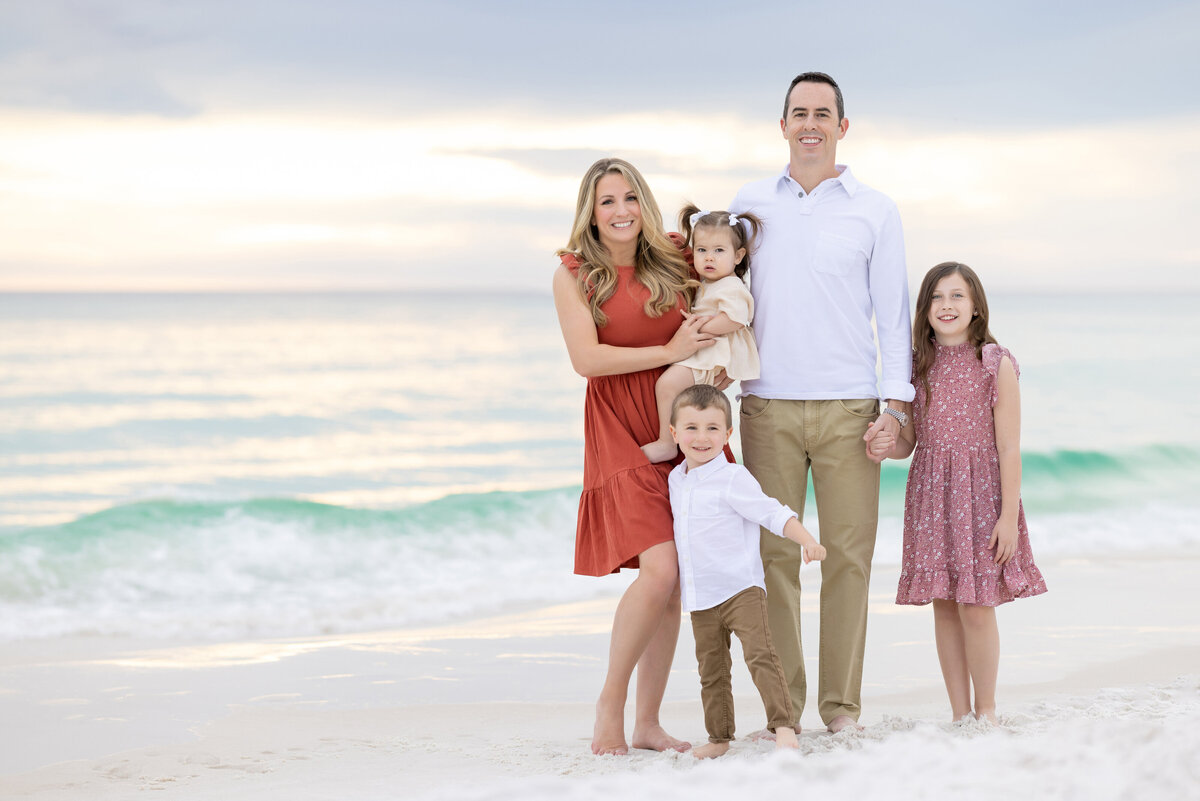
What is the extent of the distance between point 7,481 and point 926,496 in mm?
11685

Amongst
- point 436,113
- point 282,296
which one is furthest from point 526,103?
point 282,296

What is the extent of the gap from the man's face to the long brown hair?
1.77 ft

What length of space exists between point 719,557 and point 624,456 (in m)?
0.47

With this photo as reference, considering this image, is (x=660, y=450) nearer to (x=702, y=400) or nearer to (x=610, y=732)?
(x=702, y=400)

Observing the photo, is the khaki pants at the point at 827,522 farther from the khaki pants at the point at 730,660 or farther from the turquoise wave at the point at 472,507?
the turquoise wave at the point at 472,507

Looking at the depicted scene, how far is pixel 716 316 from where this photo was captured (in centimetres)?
347

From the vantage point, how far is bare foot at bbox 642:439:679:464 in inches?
139

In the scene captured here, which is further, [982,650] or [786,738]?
[982,650]

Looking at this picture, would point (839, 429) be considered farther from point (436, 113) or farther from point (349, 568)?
point (436, 113)

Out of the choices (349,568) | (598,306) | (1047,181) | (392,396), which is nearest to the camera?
(598,306)

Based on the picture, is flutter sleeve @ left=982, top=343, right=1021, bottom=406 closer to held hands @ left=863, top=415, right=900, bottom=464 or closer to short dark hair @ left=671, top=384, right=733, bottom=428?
held hands @ left=863, top=415, right=900, bottom=464

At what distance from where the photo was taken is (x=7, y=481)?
12.2 metres

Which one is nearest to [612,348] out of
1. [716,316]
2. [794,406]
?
[716,316]

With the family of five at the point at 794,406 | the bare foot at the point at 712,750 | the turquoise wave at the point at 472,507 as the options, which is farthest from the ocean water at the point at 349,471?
the bare foot at the point at 712,750
